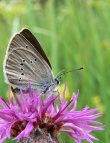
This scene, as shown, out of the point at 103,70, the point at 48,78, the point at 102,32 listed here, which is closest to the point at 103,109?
the point at 103,70

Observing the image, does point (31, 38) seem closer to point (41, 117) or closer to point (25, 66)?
point (25, 66)

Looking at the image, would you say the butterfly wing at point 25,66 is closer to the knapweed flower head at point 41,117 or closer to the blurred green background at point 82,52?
the knapweed flower head at point 41,117

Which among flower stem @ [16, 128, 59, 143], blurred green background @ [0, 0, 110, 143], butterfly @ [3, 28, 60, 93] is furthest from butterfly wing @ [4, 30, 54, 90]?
blurred green background @ [0, 0, 110, 143]

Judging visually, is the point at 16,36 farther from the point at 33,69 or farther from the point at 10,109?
the point at 10,109

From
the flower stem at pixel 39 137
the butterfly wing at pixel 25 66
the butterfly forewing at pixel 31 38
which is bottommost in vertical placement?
the flower stem at pixel 39 137

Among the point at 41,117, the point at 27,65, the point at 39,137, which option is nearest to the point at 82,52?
the point at 27,65

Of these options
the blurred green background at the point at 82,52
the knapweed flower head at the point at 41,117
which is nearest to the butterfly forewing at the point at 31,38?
the knapweed flower head at the point at 41,117

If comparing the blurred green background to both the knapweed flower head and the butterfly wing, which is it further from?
the knapweed flower head
